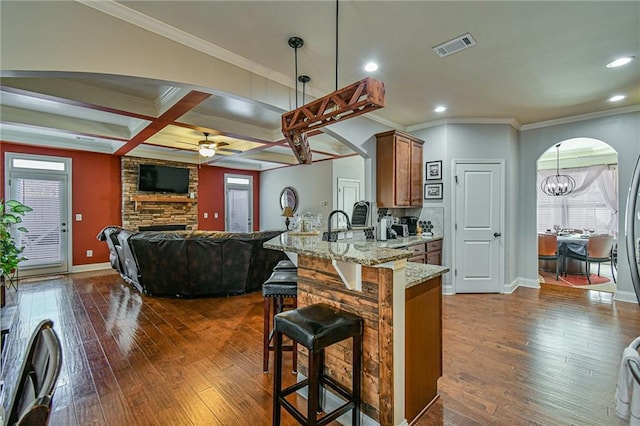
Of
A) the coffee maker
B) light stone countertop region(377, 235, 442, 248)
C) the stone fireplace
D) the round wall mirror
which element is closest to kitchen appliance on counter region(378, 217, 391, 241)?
light stone countertop region(377, 235, 442, 248)

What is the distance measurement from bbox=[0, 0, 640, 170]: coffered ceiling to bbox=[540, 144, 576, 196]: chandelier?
3.71 m

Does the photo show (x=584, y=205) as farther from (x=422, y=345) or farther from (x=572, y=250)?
(x=422, y=345)

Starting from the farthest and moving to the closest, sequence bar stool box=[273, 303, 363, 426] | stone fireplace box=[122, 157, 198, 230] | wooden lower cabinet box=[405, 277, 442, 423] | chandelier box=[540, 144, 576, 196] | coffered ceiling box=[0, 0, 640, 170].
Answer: chandelier box=[540, 144, 576, 196]
stone fireplace box=[122, 157, 198, 230]
coffered ceiling box=[0, 0, 640, 170]
wooden lower cabinet box=[405, 277, 442, 423]
bar stool box=[273, 303, 363, 426]

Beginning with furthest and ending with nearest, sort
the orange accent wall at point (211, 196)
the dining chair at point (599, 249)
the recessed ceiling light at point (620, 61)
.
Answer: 1. the orange accent wall at point (211, 196)
2. the dining chair at point (599, 249)
3. the recessed ceiling light at point (620, 61)

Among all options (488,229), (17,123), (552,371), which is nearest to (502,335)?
(552,371)

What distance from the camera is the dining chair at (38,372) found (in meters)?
0.80

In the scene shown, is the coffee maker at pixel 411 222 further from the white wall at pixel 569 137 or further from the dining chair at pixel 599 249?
the dining chair at pixel 599 249

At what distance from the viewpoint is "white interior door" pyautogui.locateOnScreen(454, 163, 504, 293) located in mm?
4789

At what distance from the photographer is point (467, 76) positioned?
334cm

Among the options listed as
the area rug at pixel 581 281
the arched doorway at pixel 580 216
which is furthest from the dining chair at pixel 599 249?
the area rug at pixel 581 281

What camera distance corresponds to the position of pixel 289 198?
896 centimetres

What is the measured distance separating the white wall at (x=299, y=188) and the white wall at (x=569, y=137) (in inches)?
168

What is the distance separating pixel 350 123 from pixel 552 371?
11.3 feet

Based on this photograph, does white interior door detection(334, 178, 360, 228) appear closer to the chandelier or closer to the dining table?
the dining table
